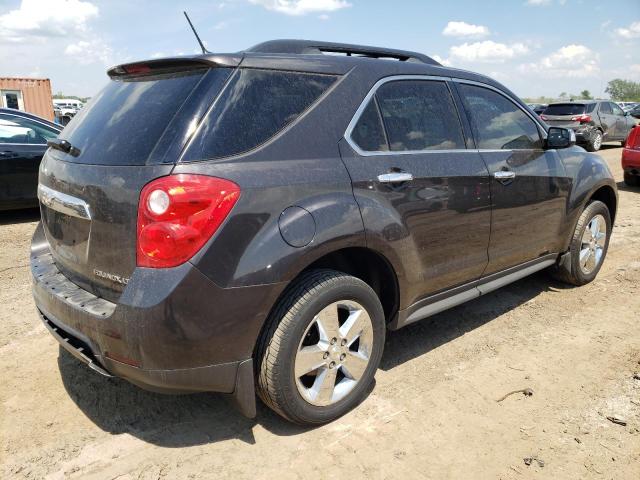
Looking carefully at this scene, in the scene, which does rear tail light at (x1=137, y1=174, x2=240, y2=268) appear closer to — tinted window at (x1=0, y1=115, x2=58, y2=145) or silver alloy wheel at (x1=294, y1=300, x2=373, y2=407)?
silver alloy wheel at (x1=294, y1=300, x2=373, y2=407)

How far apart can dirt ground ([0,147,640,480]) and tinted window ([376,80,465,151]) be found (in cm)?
138

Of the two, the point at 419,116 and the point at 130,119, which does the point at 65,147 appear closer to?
the point at 130,119

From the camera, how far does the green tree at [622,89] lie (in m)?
77.3

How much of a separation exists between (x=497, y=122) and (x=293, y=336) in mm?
2279

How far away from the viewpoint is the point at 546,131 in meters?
4.11

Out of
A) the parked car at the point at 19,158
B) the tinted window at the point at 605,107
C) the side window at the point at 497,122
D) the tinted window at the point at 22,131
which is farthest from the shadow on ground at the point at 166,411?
the tinted window at the point at 605,107

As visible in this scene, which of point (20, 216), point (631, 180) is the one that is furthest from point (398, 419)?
point (631, 180)

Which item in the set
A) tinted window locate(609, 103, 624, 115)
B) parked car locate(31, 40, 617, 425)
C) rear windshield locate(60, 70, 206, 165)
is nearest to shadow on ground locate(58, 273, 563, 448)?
parked car locate(31, 40, 617, 425)

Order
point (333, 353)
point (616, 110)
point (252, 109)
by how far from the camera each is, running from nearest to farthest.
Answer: point (252, 109) → point (333, 353) → point (616, 110)

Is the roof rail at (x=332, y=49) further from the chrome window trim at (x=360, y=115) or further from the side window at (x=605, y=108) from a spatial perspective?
the side window at (x=605, y=108)

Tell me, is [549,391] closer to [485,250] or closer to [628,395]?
[628,395]

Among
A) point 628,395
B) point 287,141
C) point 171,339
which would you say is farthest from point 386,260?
point 628,395

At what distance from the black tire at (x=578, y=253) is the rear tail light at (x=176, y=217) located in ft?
11.1

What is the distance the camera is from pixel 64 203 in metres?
2.53
